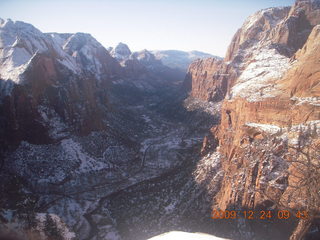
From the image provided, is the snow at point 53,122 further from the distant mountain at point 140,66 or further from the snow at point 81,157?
the distant mountain at point 140,66

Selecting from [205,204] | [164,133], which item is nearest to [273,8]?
[164,133]

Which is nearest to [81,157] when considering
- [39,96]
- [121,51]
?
[39,96]

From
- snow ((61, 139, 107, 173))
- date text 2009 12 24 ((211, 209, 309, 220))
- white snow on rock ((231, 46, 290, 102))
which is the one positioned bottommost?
snow ((61, 139, 107, 173))

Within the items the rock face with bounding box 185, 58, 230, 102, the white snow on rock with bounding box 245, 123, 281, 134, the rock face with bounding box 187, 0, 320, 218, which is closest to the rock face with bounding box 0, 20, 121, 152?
the rock face with bounding box 187, 0, 320, 218

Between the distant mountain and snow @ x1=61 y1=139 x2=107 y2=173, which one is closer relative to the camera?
snow @ x1=61 y1=139 x2=107 y2=173

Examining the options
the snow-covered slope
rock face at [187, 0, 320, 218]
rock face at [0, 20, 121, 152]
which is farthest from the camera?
the snow-covered slope

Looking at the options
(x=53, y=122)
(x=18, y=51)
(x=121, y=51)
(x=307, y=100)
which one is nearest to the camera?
(x=307, y=100)

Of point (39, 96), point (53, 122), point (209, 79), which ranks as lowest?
point (53, 122)

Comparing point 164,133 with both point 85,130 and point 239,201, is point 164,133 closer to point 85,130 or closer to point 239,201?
point 85,130

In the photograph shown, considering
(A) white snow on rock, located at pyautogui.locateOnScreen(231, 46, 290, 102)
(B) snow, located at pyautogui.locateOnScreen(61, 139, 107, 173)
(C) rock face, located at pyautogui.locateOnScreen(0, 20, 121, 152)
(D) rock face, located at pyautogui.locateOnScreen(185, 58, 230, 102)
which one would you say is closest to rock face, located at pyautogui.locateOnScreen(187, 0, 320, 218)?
(A) white snow on rock, located at pyautogui.locateOnScreen(231, 46, 290, 102)

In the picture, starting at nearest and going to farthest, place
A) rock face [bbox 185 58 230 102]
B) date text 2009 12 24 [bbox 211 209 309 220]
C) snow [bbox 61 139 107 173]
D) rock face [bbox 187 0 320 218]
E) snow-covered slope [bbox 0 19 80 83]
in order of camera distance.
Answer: date text 2009 12 24 [bbox 211 209 309 220], rock face [bbox 187 0 320 218], snow [bbox 61 139 107 173], snow-covered slope [bbox 0 19 80 83], rock face [bbox 185 58 230 102]

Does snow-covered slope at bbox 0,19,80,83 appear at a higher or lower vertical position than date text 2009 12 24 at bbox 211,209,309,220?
higher

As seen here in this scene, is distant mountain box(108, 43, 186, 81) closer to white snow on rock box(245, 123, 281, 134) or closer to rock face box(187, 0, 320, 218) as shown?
rock face box(187, 0, 320, 218)

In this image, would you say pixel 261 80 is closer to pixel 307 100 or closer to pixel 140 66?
pixel 307 100
